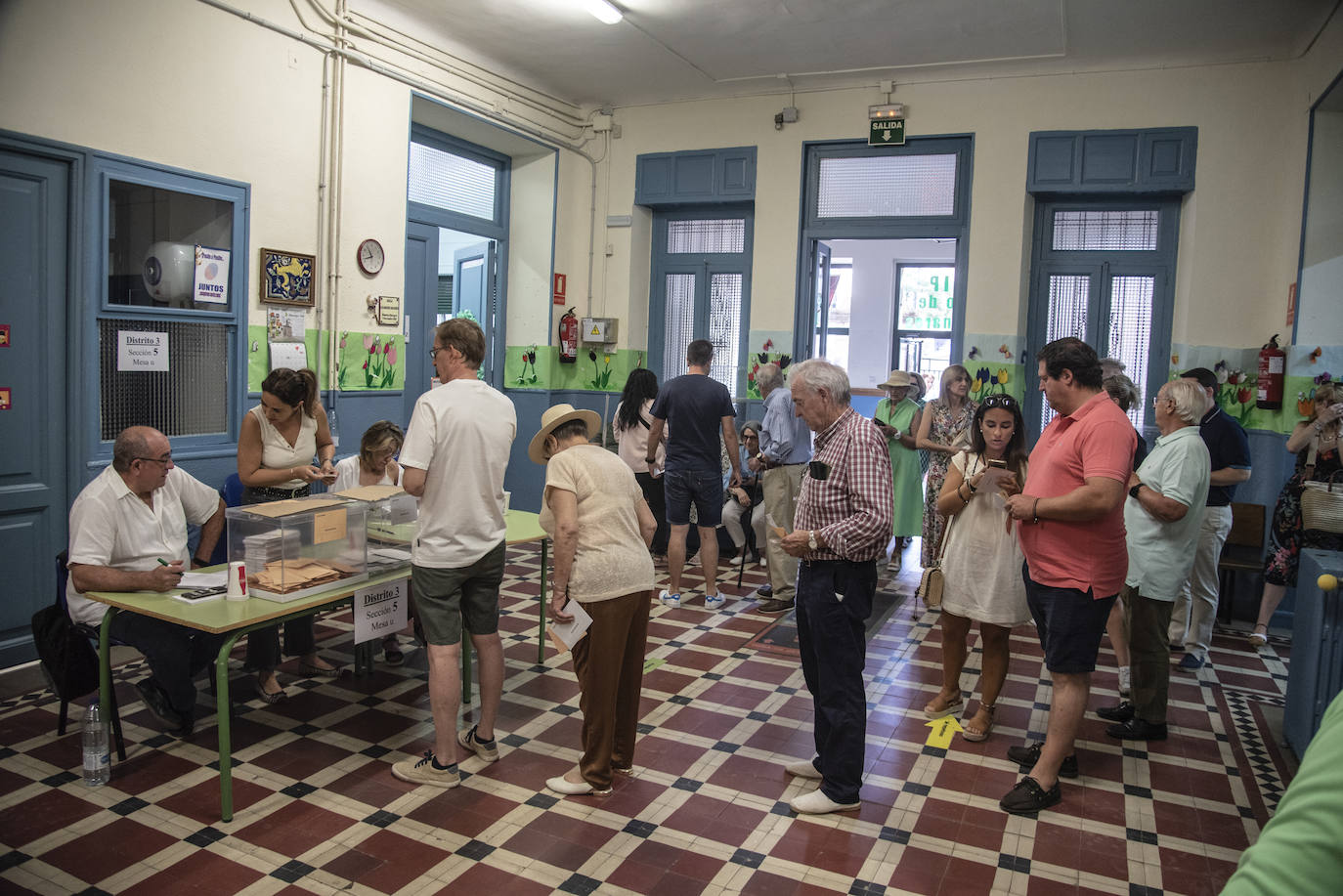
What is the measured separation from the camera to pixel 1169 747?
426 centimetres

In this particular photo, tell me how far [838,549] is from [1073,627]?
3.22 ft

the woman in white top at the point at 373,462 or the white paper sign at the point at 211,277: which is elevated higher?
the white paper sign at the point at 211,277

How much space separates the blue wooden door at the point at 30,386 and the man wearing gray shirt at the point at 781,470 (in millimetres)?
4239

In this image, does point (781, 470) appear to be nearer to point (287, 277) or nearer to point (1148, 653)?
point (1148, 653)

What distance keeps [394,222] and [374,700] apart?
13.1 ft

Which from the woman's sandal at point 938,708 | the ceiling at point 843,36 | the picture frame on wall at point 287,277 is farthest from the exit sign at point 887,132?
the woman's sandal at point 938,708

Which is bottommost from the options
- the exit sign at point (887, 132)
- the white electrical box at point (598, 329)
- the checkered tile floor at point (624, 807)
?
the checkered tile floor at point (624, 807)

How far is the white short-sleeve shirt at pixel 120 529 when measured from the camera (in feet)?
11.7

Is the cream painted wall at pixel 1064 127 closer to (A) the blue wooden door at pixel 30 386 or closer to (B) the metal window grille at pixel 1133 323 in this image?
(B) the metal window grille at pixel 1133 323

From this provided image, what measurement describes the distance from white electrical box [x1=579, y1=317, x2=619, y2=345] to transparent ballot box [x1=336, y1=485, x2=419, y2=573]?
4.69m

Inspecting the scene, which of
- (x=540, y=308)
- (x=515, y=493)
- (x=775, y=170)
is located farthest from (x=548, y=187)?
(x=515, y=493)

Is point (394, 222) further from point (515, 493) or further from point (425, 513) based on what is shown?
point (425, 513)

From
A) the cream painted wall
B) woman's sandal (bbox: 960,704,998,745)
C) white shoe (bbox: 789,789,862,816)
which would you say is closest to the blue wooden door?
white shoe (bbox: 789,789,862,816)

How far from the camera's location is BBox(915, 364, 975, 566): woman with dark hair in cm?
643
